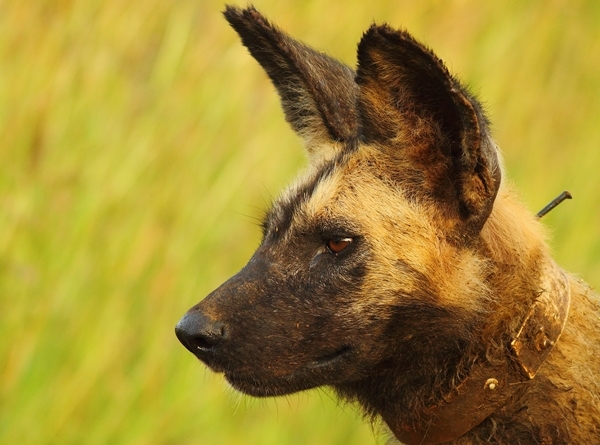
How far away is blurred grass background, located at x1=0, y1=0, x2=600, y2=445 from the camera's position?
390cm

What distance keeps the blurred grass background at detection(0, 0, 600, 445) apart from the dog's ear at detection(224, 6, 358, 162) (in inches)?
34.9

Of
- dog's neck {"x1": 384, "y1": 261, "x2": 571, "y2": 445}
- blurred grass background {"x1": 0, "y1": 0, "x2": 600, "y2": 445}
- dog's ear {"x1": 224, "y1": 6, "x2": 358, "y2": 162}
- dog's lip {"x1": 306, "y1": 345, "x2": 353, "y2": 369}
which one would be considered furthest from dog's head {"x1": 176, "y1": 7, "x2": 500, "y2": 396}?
blurred grass background {"x1": 0, "y1": 0, "x2": 600, "y2": 445}

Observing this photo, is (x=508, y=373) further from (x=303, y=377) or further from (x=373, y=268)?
(x=303, y=377)

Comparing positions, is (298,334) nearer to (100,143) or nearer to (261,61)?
(261,61)

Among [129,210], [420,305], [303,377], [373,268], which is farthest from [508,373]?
[129,210]

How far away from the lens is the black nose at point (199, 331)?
270 centimetres

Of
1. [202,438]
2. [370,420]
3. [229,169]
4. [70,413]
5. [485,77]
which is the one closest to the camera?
[370,420]

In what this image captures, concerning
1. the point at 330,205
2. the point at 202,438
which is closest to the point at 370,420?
the point at 330,205

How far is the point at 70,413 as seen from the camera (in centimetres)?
386

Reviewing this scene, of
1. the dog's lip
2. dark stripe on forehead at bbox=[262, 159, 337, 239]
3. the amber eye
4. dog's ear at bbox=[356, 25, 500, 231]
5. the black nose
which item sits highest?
dog's ear at bbox=[356, 25, 500, 231]

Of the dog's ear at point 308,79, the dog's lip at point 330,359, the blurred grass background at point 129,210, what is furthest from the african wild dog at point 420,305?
the blurred grass background at point 129,210

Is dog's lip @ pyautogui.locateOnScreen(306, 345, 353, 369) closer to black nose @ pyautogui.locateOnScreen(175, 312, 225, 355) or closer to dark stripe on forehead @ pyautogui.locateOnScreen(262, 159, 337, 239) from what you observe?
black nose @ pyautogui.locateOnScreen(175, 312, 225, 355)

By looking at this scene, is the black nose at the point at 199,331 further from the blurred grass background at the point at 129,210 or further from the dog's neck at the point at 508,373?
the blurred grass background at the point at 129,210

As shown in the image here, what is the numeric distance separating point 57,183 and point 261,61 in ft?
3.94
